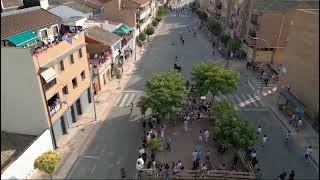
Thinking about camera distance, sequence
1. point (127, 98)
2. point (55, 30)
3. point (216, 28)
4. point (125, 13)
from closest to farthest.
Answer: point (55, 30) < point (127, 98) < point (125, 13) < point (216, 28)

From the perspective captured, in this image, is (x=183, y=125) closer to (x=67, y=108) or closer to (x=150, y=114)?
(x=150, y=114)

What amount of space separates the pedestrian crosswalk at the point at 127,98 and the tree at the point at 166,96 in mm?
7751

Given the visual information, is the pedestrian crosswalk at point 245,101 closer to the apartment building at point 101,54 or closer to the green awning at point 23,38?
the apartment building at point 101,54

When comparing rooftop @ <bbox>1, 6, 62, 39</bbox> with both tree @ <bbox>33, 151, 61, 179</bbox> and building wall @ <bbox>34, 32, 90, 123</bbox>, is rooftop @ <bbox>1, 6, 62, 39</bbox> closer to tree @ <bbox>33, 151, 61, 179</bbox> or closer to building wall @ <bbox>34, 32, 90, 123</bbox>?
building wall @ <bbox>34, 32, 90, 123</bbox>

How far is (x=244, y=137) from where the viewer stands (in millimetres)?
22906

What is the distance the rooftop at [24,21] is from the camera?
1124 inches

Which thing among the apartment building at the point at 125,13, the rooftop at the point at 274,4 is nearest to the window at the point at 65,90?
the apartment building at the point at 125,13

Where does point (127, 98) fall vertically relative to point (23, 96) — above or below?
below

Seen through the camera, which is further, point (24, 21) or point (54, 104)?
point (24, 21)

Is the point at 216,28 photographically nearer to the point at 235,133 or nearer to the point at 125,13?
the point at 125,13

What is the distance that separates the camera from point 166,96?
27953mm

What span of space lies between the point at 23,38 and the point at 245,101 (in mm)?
26134

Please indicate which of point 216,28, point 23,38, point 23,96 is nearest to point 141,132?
point 23,96

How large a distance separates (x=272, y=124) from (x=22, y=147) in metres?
24.2
